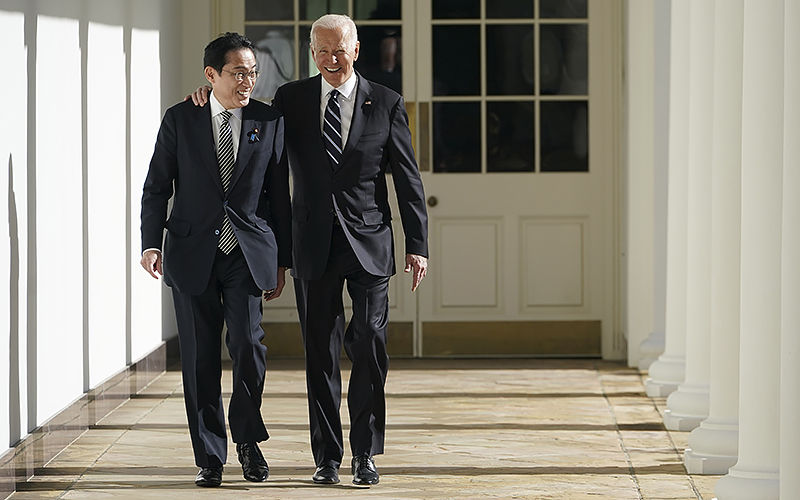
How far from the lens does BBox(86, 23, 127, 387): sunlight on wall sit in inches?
182

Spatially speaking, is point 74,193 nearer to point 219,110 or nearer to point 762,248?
point 219,110

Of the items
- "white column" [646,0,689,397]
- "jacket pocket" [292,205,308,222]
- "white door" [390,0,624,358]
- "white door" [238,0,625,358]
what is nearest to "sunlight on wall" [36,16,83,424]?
"jacket pocket" [292,205,308,222]

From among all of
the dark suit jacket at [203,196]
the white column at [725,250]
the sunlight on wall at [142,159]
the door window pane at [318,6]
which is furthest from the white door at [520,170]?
the dark suit jacket at [203,196]

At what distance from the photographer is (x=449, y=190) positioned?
21.1ft

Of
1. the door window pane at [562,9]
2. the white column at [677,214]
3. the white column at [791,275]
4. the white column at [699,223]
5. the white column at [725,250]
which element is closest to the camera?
the white column at [791,275]

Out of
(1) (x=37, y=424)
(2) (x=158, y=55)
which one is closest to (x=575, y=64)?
(2) (x=158, y=55)

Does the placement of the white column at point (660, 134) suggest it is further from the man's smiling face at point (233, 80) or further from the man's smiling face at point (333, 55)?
the man's smiling face at point (233, 80)

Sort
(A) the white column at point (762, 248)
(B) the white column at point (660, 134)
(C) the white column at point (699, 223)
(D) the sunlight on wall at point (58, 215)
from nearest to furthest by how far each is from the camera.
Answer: (A) the white column at point (762, 248) → (D) the sunlight on wall at point (58, 215) → (C) the white column at point (699, 223) → (B) the white column at point (660, 134)

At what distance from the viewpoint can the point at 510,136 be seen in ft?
21.1

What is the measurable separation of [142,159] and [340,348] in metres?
2.60

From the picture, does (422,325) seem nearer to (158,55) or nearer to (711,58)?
(158,55)

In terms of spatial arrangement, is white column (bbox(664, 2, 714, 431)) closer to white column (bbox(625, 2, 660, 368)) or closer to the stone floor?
the stone floor

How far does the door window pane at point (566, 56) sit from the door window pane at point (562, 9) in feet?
0.19

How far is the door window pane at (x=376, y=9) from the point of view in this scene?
254 inches
